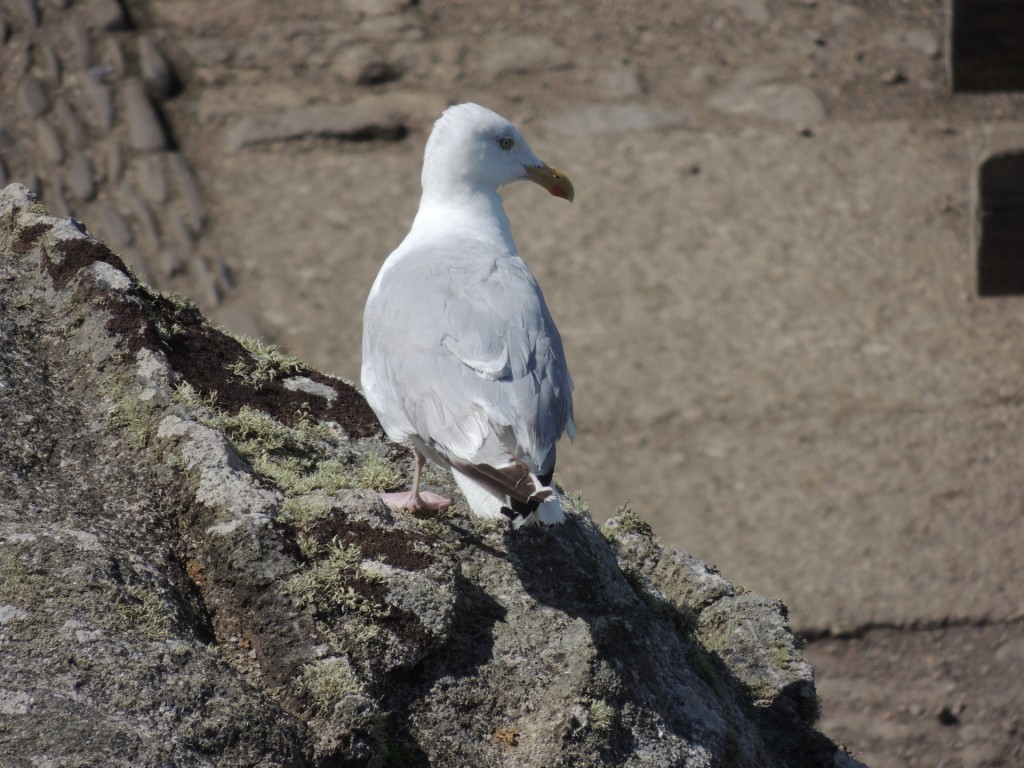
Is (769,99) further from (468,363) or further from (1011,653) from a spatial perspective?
(468,363)

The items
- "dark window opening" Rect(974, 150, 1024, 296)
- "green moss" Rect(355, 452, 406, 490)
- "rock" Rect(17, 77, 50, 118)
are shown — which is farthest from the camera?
"rock" Rect(17, 77, 50, 118)

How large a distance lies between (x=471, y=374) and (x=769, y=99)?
6.00m

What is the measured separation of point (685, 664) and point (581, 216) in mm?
5254

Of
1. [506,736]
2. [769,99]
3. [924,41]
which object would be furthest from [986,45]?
[924,41]

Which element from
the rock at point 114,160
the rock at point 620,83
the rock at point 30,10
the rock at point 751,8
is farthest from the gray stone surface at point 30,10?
the rock at point 751,8

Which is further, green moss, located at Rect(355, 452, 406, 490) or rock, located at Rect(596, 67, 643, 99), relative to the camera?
rock, located at Rect(596, 67, 643, 99)

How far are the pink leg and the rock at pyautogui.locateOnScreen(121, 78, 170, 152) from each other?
5.73 metres

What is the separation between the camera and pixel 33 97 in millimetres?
7840

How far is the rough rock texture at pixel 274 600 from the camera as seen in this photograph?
2.00 m

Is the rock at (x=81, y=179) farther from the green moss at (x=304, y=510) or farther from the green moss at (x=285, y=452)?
the green moss at (x=304, y=510)

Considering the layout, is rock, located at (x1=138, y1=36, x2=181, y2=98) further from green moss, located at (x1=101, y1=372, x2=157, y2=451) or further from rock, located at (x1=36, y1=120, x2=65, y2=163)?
green moss, located at (x1=101, y1=372, x2=157, y2=451)

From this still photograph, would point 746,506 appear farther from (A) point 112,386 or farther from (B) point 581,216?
(A) point 112,386

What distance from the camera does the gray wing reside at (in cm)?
255

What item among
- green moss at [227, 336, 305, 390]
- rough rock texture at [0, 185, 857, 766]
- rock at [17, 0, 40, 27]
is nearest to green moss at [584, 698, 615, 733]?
rough rock texture at [0, 185, 857, 766]
